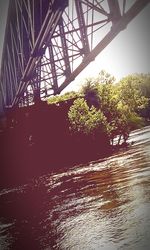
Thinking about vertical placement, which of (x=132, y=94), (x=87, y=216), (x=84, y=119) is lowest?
(x=87, y=216)

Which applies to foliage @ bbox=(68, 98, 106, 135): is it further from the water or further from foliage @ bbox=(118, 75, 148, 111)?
foliage @ bbox=(118, 75, 148, 111)

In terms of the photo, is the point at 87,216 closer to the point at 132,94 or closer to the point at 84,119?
→ the point at 84,119

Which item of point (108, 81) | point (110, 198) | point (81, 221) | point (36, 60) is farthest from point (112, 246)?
point (108, 81)

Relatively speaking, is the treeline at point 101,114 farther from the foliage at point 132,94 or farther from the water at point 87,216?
the foliage at point 132,94

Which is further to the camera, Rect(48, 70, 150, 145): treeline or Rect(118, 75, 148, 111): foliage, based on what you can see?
Rect(118, 75, 148, 111): foliage

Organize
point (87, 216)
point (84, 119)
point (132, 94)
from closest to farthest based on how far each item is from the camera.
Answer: point (87, 216)
point (84, 119)
point (132, 94)

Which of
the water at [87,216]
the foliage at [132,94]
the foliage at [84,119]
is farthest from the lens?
the foliage at [132,94]

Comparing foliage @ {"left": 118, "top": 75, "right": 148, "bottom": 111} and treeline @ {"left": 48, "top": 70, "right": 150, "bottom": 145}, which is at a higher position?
foliage @ {"left": 118, "top": 75, "right": 148, "bottom": 111}

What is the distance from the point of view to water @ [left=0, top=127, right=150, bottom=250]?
7258 millimetres

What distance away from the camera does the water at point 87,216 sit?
726 cm

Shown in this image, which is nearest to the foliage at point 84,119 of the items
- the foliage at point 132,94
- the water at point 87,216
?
the water at point 87,216

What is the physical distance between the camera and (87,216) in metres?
9.30

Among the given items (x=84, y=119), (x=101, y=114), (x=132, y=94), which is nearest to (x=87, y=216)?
(x=101, y=114)

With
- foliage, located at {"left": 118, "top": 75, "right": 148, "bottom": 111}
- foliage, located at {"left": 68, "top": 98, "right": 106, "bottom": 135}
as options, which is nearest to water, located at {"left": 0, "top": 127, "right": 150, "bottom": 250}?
foliage, located at {"left": 68, "top": 98, "right": 106, "bottom": 135}
